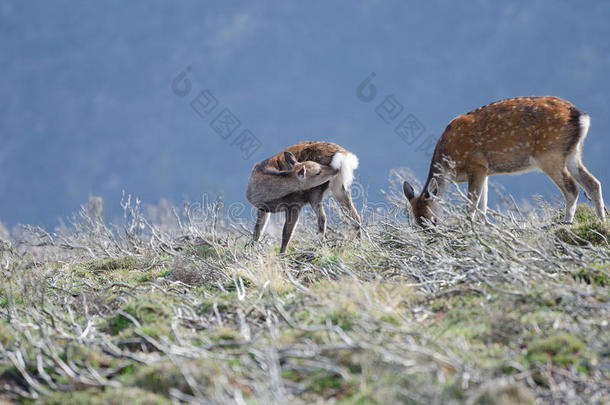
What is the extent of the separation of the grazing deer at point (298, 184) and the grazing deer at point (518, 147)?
40.7 inches

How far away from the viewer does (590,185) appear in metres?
7.86

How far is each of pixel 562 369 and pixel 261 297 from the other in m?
2.81

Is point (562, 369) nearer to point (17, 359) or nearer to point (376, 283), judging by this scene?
point (376, 283)

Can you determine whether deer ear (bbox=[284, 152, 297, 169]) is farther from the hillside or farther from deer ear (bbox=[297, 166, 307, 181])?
the hillside

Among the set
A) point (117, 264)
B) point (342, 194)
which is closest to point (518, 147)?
point (342, 194)

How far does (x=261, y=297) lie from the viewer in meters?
5.92

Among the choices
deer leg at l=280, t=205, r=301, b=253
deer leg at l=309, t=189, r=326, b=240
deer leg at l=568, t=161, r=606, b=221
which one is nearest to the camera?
deer leg at l=568, t=161, r=606, b=221

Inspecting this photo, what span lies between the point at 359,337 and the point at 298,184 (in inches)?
202

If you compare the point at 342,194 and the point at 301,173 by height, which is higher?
the point at 301,173

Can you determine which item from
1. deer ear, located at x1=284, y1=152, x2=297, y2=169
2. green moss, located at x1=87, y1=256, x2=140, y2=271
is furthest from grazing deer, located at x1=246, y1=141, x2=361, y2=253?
green moss, located at x1=87, y1=256, x2=140, y2=271

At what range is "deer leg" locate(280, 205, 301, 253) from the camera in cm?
906

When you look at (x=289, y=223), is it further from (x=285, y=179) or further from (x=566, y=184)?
(x=566, y=184)

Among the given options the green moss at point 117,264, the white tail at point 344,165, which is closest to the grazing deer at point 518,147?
the white tail at point 344,165

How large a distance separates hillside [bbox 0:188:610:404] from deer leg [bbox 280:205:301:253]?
2.11 m
